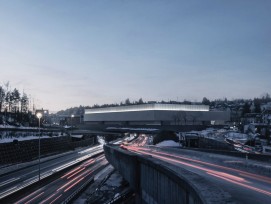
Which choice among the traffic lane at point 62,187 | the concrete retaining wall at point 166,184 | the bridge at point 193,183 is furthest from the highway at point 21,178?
the bridge at point 193,183

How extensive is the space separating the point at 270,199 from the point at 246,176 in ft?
29.4

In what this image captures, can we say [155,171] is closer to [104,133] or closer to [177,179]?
[177,179]

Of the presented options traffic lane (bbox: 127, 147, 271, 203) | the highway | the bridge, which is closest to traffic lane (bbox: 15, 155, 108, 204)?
the highway

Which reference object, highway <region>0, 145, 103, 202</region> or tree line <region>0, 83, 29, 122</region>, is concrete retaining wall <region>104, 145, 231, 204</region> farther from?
tree line <region>0, 83, 29, 122</region>

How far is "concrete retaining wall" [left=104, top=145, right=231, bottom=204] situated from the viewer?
536 inches

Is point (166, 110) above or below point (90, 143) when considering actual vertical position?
above

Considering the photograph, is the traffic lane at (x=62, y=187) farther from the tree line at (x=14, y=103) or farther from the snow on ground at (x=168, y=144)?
the tree line at (x=14, y=103)

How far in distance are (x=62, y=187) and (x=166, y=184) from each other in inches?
1219

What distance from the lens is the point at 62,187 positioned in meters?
48.4

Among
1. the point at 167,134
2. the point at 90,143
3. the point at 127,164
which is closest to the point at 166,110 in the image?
the point at 90,143

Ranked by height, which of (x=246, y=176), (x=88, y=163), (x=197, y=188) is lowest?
(x=88, y=163)

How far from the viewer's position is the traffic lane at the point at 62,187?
4043 cm

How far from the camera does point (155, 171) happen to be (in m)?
24.5

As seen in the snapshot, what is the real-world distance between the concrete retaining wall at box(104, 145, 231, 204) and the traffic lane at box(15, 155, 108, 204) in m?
10.7
